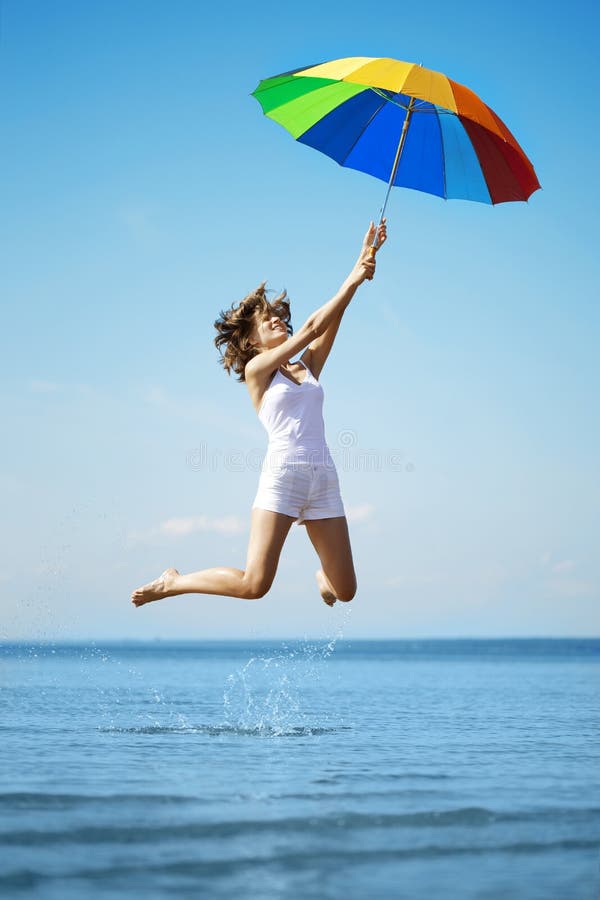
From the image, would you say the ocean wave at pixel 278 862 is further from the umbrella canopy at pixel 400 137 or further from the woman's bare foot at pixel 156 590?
the umbrella canopy at pixel 400 137

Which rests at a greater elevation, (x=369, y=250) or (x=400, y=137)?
(x=400, y=137)

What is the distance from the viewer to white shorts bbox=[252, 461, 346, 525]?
6074 mm

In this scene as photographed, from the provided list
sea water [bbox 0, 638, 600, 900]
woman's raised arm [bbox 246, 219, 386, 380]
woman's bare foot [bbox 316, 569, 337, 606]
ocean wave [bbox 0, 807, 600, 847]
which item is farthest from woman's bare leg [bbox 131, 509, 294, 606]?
ocean wave [bbox 0, 807, 600, 847]

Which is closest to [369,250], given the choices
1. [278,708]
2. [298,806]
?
[298,806]

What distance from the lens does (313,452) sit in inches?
243

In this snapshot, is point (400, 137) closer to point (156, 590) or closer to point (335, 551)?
point (335, 551)

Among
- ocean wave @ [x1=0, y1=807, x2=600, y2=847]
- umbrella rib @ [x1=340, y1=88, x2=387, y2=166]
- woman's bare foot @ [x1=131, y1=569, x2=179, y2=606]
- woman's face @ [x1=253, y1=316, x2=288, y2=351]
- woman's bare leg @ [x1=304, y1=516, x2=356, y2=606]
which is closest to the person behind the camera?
ocean wave @ [x1=0, y1=807, x2=600, y2=847]

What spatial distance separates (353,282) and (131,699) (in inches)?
339

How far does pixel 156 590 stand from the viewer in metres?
6.63

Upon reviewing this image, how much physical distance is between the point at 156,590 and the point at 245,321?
1963mm

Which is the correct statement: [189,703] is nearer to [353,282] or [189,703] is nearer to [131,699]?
[131,699]

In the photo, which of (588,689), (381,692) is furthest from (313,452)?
(588,689)

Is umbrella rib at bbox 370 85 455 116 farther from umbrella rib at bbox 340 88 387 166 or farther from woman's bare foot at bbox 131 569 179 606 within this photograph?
woman's bare foot at bbox 131 569 179 606

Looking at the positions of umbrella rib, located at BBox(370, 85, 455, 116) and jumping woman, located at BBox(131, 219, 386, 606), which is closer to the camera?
jumping woman, located at BBox(131, 219, 386, 606)
